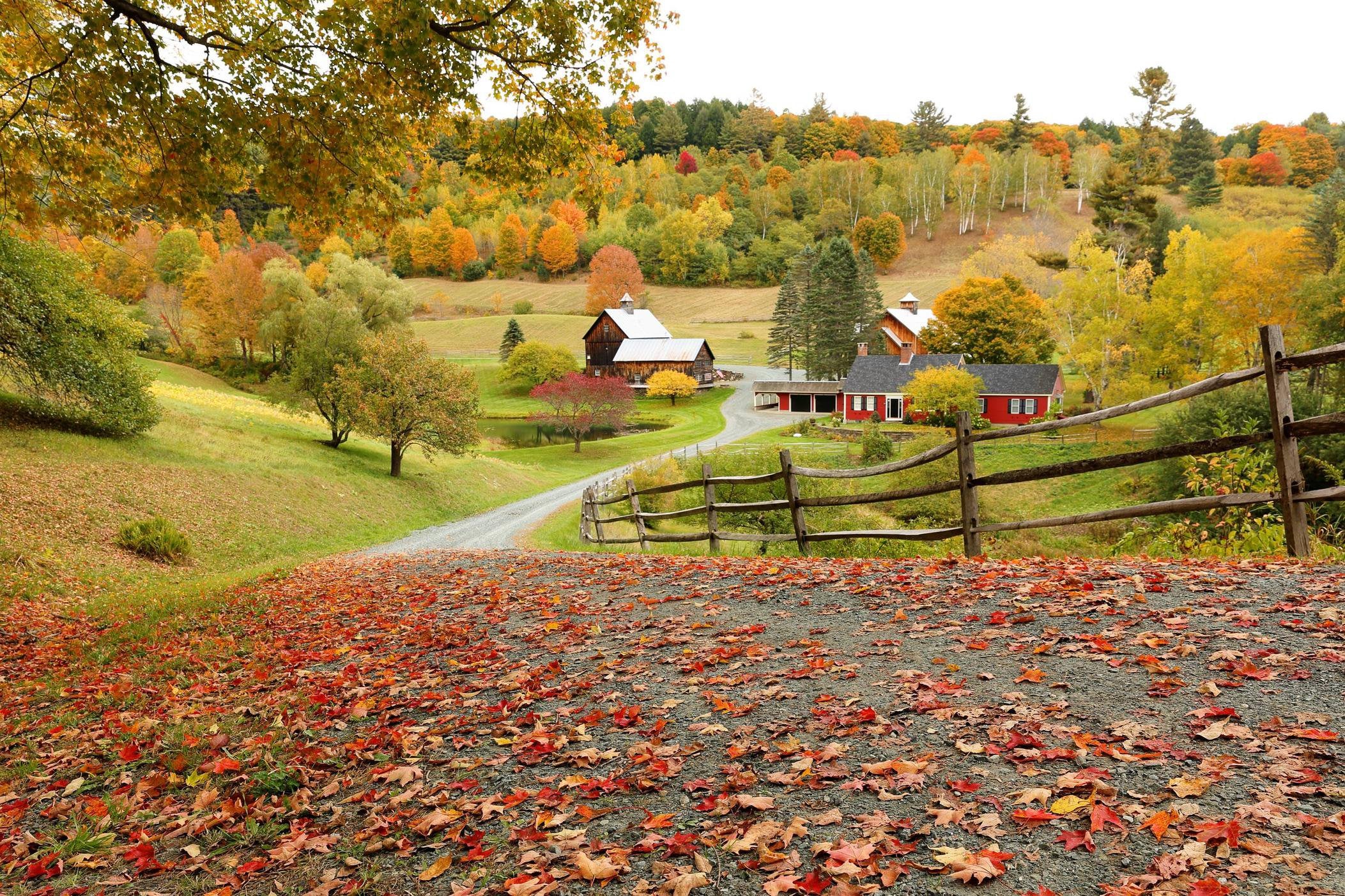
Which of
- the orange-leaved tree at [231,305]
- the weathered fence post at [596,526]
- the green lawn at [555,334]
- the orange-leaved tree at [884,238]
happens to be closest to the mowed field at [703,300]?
the green lawn at [555,334]

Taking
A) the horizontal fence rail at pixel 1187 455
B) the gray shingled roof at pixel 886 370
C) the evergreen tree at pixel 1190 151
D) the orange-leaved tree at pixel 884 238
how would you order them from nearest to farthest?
the horizontal fence rail at pixel 1187 455 → the gray shingled roof at pixel 886 370 → the evergreen tree at pixel 1190 151 → the orange-leaved tree at pixel 884 238

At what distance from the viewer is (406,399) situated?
1271 inches

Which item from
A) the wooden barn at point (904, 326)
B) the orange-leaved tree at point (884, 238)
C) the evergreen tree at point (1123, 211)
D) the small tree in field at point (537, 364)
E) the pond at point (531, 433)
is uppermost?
the orange-leaved tree at point (884, 238)

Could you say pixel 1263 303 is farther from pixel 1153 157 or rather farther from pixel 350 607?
pixel 350 607

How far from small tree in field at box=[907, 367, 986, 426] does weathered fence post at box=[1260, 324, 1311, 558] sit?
151ft

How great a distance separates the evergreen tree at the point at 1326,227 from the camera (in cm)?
4628

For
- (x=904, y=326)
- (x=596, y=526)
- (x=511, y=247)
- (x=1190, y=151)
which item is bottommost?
(x=596, y=526)

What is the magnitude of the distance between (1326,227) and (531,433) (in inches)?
2305

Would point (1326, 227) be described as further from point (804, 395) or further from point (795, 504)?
point (795, 504)

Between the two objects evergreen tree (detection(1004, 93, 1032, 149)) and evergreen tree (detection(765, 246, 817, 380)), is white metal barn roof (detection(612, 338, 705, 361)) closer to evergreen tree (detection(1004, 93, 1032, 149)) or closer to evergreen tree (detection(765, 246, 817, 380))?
evergreen tree (detection(765, 246, 817, 380))

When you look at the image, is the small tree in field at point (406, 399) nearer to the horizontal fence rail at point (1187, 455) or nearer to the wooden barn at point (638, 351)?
the horizontal fence rail at point (1187, 455)

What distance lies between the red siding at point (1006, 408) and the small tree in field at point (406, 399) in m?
40.4

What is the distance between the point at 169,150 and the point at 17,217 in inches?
99.1

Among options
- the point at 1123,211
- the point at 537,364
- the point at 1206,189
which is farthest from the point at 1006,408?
the point at 1206,189
